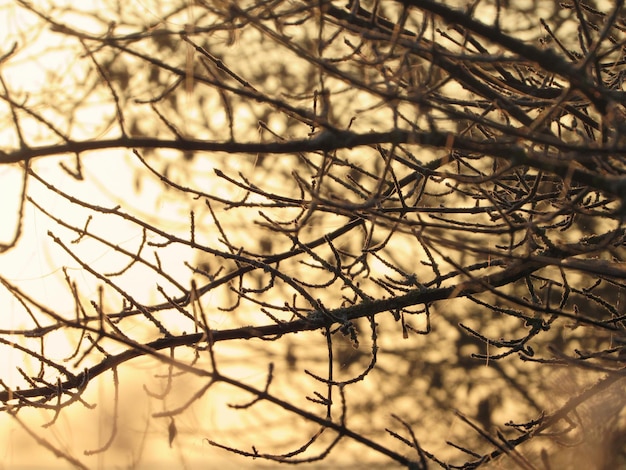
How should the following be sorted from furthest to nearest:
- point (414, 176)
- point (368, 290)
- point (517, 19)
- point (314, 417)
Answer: point (368, 290)
point (517, 19)
point (414, 176)
point (314, 417)

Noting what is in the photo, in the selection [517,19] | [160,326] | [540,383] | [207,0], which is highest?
[517,19]

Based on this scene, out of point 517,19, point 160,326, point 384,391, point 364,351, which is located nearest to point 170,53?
point 517,19

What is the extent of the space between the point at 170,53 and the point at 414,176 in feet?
8.07

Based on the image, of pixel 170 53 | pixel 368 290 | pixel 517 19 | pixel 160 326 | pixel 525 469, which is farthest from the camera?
pixel 368 290

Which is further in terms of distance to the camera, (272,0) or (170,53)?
(170,53)

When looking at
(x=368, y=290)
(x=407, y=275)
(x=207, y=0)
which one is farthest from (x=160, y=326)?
(x=368, y=290)

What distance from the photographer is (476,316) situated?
27.9ft

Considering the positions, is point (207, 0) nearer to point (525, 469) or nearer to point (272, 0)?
point (272, 0)

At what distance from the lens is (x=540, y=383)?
26.8 ft

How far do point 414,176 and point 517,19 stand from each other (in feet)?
10.1

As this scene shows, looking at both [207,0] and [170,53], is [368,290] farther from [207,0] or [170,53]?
[207,0]

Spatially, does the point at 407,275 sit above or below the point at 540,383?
below

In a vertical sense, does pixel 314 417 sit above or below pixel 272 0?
below

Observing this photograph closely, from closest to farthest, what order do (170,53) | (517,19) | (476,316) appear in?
1. (170,53)
2. (517,19)
3. (476,316)
